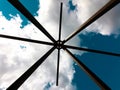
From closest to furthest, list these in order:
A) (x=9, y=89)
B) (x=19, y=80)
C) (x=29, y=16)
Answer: (x=9, y=89) → (x=19, y=80) → (x=29, y=16)

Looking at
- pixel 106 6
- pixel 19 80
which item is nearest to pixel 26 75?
pixel 19 80

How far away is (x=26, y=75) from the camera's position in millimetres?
6559

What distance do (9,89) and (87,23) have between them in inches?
159

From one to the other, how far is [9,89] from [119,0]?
3590mm

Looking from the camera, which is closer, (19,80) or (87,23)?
(19,80)

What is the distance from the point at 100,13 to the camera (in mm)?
6602

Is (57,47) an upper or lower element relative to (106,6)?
lower

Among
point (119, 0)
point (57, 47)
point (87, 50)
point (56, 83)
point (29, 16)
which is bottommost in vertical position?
point (56, 83)

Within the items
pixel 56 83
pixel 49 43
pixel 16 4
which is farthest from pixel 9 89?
pixel 56 83

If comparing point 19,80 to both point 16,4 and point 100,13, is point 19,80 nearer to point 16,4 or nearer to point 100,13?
point 16,4

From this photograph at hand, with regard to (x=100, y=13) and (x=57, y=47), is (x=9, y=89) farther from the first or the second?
(x=57, y=47)

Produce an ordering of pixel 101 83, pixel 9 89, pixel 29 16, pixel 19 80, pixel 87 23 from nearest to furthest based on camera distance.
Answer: pixel 9 89
pixel 19 80
pixel 29 16
pixel 101 83
pixel 87 23

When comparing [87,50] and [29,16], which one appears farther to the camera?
[87,50]

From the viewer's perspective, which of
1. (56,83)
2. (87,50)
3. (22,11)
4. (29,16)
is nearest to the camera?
(22,11)
